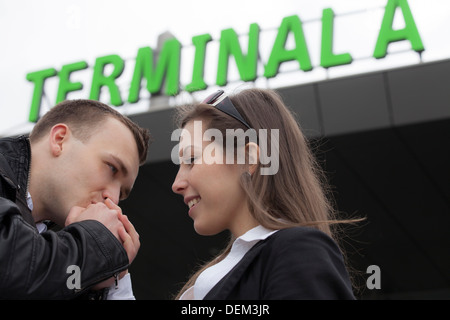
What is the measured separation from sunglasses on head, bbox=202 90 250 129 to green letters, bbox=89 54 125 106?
Result: 902 cm

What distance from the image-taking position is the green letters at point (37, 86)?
39.7 feet

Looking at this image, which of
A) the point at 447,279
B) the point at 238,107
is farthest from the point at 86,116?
the point at 447,279

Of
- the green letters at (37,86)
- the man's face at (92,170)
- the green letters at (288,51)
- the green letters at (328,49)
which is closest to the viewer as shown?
the man's face at (92,170)

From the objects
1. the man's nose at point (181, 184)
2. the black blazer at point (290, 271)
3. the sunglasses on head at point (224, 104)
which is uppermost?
the sunglasses on head at point (224, 104)

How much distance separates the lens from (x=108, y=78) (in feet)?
40.2

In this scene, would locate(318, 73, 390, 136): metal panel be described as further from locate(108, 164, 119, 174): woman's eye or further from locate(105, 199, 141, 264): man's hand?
locate(105, 199, 141, 264): man's hand

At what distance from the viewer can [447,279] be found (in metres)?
12.4

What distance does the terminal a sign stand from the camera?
10172 mm

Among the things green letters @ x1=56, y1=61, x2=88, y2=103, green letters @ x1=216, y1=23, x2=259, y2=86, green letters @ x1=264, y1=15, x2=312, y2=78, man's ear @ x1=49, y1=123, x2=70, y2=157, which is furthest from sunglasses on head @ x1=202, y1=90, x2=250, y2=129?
green letters @ x1=56, y1=61, x2=88, y2=103

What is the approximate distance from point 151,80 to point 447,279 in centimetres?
744

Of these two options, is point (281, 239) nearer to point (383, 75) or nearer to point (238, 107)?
point (238, 107)

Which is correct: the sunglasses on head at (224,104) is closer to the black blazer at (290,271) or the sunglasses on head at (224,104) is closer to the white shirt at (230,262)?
the white shirt at (230,262)

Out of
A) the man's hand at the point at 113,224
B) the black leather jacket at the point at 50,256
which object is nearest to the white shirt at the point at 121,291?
the man's hand at the point at 113,224

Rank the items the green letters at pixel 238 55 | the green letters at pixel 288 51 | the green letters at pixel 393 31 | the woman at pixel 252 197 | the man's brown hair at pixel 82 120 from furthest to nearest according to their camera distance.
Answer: the green letters at pixel 238 55 → the green letters at pixel 288 51 → the green letters at pixel 393 31 → the man's brown hair at pixel 82 120 → the woman at pixel 252 197
